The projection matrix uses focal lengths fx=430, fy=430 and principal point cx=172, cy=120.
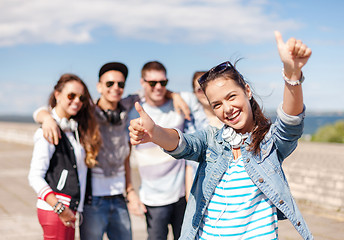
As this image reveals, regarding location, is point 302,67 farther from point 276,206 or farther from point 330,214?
point 330,214

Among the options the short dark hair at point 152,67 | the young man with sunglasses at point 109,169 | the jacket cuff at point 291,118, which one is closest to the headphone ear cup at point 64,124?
the young man with sunglasses at point 109,169

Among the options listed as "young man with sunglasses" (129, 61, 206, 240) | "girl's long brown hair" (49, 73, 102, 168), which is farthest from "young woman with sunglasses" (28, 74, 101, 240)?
"young man with sunglasses" (129, 61, 206, 240)

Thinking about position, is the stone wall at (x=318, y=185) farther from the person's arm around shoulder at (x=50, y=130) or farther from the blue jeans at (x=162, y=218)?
the person's arm around shoulder at (x=50, y=130)

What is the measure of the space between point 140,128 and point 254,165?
27.8 inches

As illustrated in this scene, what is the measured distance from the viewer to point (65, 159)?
3389mm

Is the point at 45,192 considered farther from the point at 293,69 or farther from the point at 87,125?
the point at 293,69

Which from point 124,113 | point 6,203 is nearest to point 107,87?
point 124,113

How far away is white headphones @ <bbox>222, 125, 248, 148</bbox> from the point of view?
2.46 m

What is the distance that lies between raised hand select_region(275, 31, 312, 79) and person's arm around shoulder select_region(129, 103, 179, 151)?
69cm

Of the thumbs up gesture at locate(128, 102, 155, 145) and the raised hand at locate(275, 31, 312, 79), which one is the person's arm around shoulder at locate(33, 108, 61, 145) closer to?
the thumbs up gesture at locate(128, 102, 155, 145)

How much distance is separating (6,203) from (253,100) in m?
6.99

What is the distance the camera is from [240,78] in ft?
8.11

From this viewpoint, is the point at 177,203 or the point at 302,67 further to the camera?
the point at 177,203

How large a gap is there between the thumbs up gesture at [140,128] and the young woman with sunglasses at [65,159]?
1.38 meters
